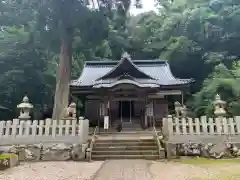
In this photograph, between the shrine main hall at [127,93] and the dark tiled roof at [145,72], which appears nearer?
the shrine main hall at [127,93]

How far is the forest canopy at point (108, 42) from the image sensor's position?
1195 centimetres

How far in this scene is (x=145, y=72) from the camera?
19.3 metres

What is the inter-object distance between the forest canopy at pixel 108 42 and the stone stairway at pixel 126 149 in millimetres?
5432

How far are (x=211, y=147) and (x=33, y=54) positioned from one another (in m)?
13.6

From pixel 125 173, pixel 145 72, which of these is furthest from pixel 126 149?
pixel 145 72

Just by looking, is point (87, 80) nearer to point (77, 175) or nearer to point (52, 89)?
point (52, 89)

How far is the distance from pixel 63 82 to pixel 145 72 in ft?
28.9

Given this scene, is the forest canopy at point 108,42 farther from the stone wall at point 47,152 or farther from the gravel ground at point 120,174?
the gravel ground at point 120,174

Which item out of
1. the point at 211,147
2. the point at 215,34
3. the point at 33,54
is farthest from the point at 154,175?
the point at 215,34

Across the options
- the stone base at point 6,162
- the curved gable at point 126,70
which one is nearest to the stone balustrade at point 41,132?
the stone base at point 6,162

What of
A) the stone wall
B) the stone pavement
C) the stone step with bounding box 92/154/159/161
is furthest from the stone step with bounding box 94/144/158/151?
the stone pavement

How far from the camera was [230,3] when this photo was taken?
22.7 metres

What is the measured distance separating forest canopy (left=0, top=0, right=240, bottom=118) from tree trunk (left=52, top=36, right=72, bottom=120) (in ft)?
0.30

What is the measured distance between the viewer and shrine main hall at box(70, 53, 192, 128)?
14875 millimetres
